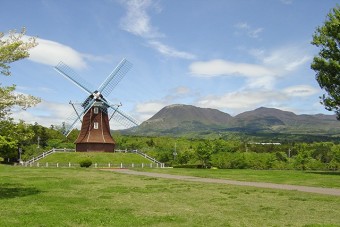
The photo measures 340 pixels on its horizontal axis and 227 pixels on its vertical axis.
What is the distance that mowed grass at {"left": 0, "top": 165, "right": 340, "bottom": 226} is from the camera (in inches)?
523

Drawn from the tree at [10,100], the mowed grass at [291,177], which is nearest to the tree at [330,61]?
the mowed grass at [291,177]

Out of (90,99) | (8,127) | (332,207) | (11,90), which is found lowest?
(332,207)

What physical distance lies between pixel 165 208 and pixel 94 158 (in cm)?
5187

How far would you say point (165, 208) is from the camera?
1652 centimetres

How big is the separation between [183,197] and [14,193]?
927cm

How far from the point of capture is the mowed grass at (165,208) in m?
13.3

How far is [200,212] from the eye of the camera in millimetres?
15430

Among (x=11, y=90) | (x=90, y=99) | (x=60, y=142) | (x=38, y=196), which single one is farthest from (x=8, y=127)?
(x=60, y=142)

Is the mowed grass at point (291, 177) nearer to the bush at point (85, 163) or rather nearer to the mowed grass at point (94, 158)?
the bush at point (85, 163)

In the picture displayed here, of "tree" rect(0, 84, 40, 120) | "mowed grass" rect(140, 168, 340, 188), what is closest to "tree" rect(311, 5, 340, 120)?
"mowed grass" rect(140, 168, 340, 188)

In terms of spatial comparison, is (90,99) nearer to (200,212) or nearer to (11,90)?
(11,90)

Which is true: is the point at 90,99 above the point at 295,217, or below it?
above

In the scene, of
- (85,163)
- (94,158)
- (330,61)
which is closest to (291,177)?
(330,61)

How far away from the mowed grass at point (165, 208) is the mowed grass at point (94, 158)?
144 ft
